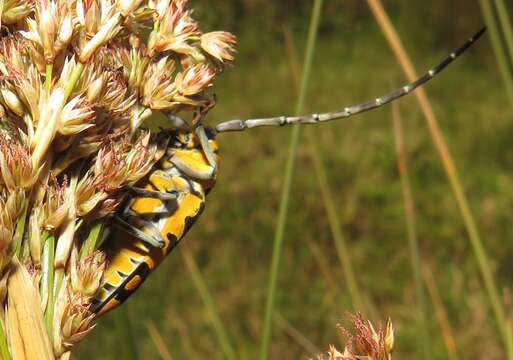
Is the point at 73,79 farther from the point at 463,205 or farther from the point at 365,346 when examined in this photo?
the point at 463,205

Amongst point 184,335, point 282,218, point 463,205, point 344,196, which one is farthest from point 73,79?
point 344,196

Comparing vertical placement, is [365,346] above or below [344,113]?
below

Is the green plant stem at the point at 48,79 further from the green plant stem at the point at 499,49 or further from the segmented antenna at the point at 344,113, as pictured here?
the green plant stem at the point at 499,49

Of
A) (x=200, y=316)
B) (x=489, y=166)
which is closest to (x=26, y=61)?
(x=200, y=316)

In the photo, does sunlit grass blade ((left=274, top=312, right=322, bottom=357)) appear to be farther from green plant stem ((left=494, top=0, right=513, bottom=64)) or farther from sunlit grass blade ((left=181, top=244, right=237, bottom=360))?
green plant stem ((left=494, top=0, right=513, bottom=64))

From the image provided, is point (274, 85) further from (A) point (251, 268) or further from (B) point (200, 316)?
(B) point (200, 316)

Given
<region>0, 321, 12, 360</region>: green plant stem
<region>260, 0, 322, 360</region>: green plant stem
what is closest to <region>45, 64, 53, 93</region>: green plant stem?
<region>0, 321, 12, 360</region>: green plant stem
